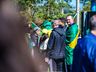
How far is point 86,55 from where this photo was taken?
4.53 metres

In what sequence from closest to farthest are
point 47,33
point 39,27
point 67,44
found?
point 67,44 → point 47,33 → point 39,27

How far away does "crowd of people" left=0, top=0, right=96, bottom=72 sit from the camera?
1.26 meters

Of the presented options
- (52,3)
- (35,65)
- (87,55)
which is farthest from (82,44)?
(52,3)

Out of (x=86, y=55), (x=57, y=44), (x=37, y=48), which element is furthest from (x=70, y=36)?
(x=86, y=55)

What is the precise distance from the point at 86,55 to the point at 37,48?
5.13 ft

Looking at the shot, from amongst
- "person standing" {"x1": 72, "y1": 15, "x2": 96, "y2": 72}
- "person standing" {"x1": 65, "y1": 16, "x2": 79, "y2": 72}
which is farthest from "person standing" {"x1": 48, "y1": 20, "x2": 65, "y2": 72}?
"person standing" {"x1": 72, "y1": 15, "x2": 96, "y2": 72}

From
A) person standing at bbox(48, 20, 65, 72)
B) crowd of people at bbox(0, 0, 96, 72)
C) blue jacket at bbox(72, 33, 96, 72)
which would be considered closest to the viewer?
crowd of people at bbox(0, 0, 96, 72)

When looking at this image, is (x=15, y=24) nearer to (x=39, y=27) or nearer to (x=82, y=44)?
→ (x=82, y=44)

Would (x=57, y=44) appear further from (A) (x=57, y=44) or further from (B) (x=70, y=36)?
(B) (x=70, y=36)

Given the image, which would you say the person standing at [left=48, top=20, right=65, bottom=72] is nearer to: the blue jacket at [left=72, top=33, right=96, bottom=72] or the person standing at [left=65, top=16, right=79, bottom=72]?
the person standing at [left=65, top=16, right=79, bottom=72]

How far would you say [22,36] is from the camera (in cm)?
131

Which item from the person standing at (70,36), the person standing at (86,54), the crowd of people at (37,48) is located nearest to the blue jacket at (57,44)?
the crowd of people at (37,48)

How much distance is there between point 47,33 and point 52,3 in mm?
12775

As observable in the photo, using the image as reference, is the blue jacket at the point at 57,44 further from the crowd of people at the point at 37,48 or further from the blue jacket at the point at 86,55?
the blue jacket at the point at 86,55
